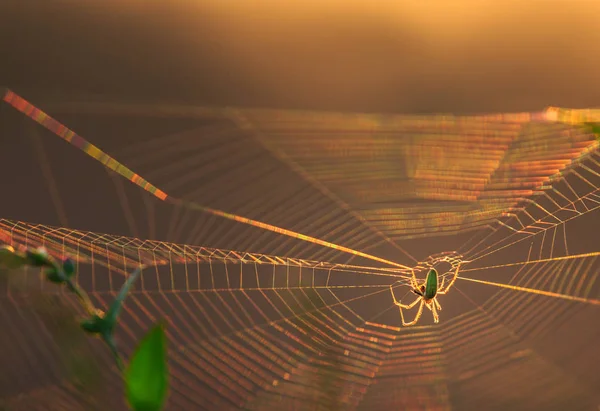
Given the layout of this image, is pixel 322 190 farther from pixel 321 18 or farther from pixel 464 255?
pixel 321 18

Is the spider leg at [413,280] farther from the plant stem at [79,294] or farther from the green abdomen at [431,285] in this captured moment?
the plant stem at [79,294]

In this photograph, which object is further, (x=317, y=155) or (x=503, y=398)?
(x=317, y=155)

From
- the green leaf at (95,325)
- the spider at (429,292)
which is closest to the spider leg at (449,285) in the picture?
the spider at (429,292)

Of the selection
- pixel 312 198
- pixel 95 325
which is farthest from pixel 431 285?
pixel 95 325

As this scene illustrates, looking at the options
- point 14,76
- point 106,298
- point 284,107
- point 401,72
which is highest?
point 401,72

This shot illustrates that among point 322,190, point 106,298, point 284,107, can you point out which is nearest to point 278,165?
point 322,190

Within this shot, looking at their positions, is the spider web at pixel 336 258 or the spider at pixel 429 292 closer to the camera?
the spider web at pixel 336 258

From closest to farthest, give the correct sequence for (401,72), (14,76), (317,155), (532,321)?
(317,155)
(532,321)
(14,76)
(401,72)
